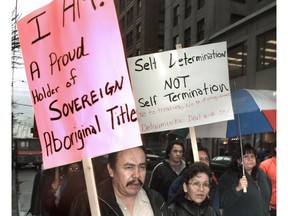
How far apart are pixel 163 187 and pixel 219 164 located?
0.49 m

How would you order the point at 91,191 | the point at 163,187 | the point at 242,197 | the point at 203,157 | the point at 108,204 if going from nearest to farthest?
the point at 91,191
the point at 108,204
the point at 242,197
the point at 203,157
the point at 163,187

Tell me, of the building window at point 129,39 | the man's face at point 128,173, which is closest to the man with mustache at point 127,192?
the man's face at point 128,173

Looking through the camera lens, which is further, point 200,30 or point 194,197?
point 200,30

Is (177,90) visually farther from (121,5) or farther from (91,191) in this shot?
(91,191)

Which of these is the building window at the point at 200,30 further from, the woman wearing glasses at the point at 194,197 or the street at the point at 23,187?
the street at the point at 23,187

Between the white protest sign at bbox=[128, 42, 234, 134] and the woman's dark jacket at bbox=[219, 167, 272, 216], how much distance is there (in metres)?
0.50

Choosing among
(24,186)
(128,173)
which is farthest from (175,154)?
(24,186)

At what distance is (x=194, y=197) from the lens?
2076mm

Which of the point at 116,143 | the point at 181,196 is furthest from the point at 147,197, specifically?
the point at 116,143

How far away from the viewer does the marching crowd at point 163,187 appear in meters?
1.97

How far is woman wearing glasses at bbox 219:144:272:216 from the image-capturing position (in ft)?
8.97

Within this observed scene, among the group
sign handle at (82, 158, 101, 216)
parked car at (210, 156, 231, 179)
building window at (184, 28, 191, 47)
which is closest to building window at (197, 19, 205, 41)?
building window at (184, 28, 191, 47)

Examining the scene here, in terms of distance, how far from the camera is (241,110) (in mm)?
3088

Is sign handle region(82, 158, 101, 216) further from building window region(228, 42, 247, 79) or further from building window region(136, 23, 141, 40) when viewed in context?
building window region(228, 42, 247, 79)
